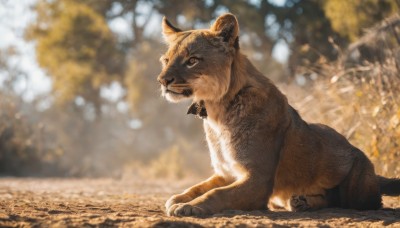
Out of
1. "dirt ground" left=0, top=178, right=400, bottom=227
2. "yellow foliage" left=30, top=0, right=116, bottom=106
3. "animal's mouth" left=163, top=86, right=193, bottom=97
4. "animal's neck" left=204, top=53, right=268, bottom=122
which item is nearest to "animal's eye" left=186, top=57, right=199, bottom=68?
"animal's mouth" left=163, top=86, right=193, bottom=97

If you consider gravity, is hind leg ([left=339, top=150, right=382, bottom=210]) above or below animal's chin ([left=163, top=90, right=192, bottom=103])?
below

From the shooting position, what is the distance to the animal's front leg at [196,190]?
484 cm

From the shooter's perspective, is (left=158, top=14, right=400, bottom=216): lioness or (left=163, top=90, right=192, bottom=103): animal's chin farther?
(left=163, top=90, right=192, bottom=103): animal's chin

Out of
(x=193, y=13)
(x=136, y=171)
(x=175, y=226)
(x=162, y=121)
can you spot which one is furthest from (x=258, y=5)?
(x=175, y=226)

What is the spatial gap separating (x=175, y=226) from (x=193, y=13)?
23415 millimetres

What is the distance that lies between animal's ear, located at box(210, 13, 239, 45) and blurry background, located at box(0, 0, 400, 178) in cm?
275

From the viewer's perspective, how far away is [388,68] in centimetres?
783

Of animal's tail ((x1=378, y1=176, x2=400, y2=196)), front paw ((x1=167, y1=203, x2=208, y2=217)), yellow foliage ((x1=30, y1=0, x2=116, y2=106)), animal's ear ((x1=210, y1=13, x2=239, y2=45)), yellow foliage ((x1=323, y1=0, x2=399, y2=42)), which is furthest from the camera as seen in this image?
yellow foliage ((x1=30, y1=0, x2=116, y2=106))

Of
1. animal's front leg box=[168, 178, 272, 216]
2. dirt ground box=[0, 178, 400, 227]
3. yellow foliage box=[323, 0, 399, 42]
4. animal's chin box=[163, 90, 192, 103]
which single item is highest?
yellow foliage box=[323, 0, 399, 42]

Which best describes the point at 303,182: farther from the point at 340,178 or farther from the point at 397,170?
the point at 397,170

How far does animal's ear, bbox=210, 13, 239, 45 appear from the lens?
5352mm

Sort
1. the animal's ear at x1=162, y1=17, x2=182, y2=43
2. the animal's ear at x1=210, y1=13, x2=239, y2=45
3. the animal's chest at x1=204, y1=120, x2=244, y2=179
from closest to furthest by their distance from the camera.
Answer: the animal's chest at x1=204, y1=120, x2=244, y2=179 < the animal's ear at x1=210, y1=13, x2=239, y2=45 < the animal's ear at x1=162, y1=17, x2=182, y2=43

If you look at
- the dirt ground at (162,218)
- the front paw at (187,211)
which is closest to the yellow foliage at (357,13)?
the dirt ground at (162,218)

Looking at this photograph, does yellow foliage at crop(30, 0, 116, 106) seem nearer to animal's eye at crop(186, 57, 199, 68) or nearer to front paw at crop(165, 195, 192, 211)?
animal's eye at crop(186, 57, 199, 68)
